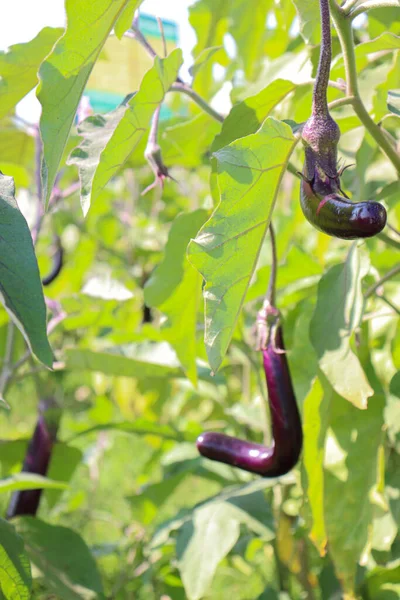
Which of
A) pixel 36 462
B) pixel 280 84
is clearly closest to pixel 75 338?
pixel 36 462

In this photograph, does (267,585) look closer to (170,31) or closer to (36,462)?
(36,462)

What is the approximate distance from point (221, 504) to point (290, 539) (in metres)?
0.18

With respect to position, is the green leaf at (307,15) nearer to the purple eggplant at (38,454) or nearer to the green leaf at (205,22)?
the green leaf at (205,22)

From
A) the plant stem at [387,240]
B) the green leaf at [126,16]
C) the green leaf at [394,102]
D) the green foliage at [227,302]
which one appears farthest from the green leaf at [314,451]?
the green leaf at [126,16]

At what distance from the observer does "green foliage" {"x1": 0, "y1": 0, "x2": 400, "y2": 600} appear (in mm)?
506

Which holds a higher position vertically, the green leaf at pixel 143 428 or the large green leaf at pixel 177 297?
the large green leaf at pixel 177 297

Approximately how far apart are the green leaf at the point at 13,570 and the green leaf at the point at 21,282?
9.9 inches

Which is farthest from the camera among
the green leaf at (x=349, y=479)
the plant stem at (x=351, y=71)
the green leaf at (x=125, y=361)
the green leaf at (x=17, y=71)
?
the green leaf at (x=125, y=361)

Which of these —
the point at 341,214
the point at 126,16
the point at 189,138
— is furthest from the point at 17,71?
the point at 341,214

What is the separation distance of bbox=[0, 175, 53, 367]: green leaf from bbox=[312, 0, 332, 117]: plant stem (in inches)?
8.6

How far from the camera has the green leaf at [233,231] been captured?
485 mm

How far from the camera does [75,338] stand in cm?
212

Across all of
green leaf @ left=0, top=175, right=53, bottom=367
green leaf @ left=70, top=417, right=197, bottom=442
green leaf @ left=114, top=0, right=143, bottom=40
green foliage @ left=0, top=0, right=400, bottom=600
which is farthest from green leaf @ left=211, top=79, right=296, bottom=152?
green leaf @ left=70, top=417, right=197, bottom=442

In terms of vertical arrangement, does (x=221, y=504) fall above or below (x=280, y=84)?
below
